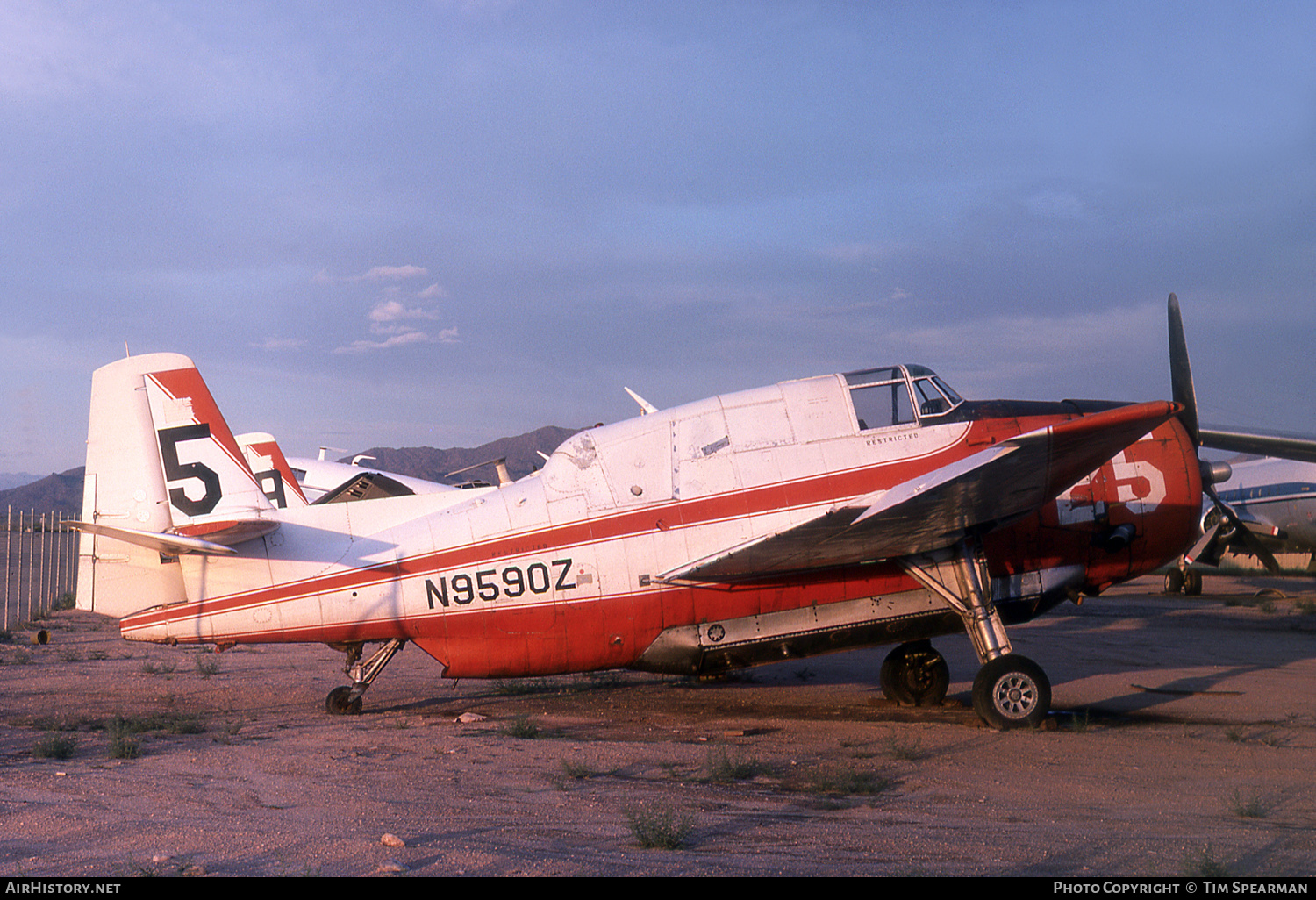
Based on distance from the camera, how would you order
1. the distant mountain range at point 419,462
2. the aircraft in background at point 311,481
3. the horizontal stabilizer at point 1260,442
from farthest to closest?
the distant mountain range at point 419,462
the horizontal stabilizer at point 1260,442
the aircraft in background at point 311,481

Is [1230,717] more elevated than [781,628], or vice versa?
[781,628]

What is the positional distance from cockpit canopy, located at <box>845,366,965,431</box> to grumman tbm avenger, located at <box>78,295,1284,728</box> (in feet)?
0.07

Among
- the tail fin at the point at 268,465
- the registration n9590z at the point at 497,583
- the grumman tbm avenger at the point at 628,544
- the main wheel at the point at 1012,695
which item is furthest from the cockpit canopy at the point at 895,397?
the tail fin at the point at 268,465

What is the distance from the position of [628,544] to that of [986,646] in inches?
151

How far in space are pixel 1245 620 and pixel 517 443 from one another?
126m

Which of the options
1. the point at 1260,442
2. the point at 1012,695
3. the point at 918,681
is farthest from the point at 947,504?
the point at 1260,442

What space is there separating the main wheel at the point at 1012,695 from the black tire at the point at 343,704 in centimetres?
669

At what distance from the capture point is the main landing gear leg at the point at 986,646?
28.6ft

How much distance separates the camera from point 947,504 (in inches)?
311

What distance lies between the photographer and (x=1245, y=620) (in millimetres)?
20641

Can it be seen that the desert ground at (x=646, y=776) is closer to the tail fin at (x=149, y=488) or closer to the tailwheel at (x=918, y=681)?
the tailwheel at (x=918, y=681)

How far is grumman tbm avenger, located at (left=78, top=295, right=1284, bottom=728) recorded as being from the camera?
8.98m
